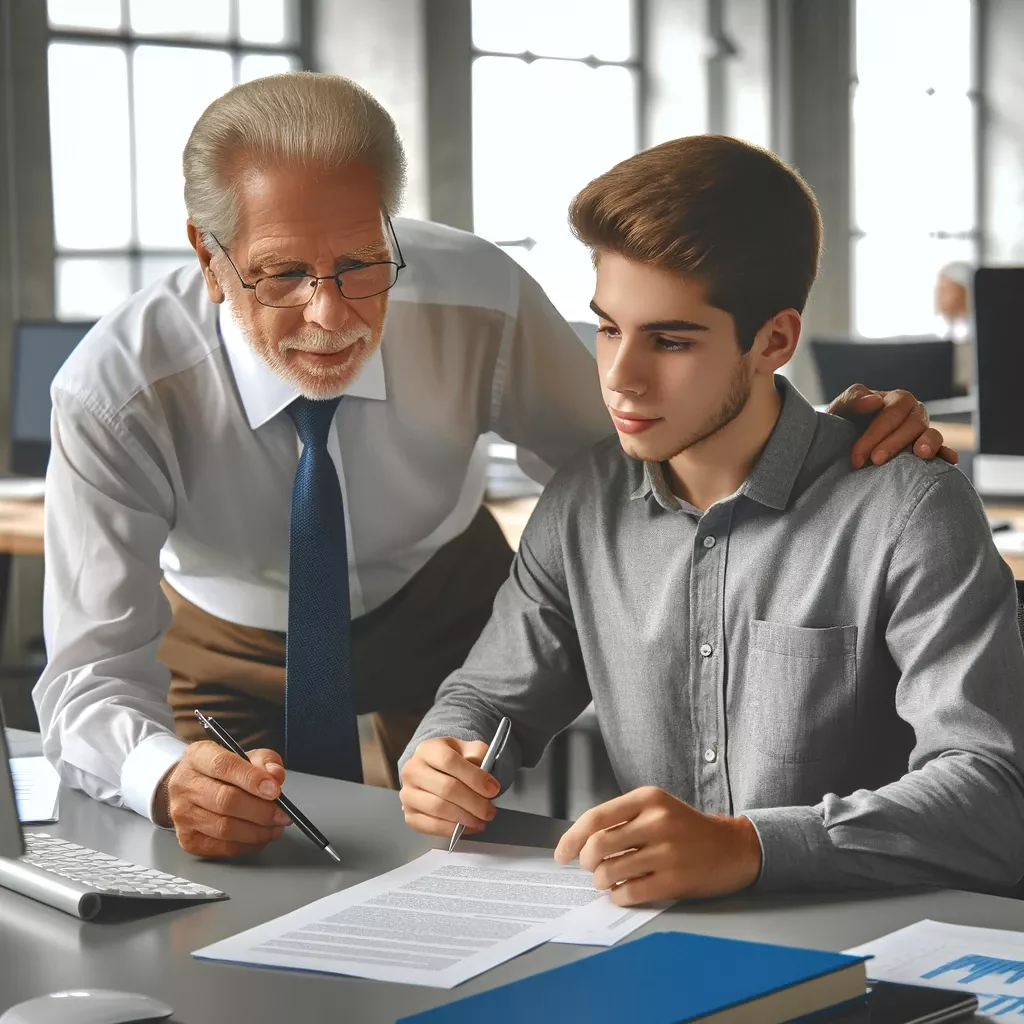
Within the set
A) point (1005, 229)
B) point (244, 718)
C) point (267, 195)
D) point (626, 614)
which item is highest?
point (1005, 229)

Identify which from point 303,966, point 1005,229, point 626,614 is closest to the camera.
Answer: point 303,966

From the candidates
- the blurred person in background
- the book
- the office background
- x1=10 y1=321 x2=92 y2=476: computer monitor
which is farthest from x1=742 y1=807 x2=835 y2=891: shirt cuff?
the blurred person in background

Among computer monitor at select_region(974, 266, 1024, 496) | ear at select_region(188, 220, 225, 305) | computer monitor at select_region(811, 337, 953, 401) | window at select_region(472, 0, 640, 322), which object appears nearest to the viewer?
ear at select_region(188, 220, 225, 305)

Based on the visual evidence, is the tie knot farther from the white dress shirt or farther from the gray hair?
the gray hair

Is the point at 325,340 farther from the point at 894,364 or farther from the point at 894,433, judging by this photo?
the point at 894,364

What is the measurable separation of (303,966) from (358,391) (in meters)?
1.03

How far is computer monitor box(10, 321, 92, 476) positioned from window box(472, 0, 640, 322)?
7.88 ft

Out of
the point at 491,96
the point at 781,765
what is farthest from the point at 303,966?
the point at 491,96

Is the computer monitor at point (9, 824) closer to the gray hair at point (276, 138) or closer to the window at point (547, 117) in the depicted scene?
the gray hair at point (276, 138)

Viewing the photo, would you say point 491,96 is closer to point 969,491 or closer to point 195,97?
point 195,97

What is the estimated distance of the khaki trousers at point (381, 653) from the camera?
218 centimetres

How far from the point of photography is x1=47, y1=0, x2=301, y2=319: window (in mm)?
5203

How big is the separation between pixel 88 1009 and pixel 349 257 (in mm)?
945

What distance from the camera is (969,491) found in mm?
1557
